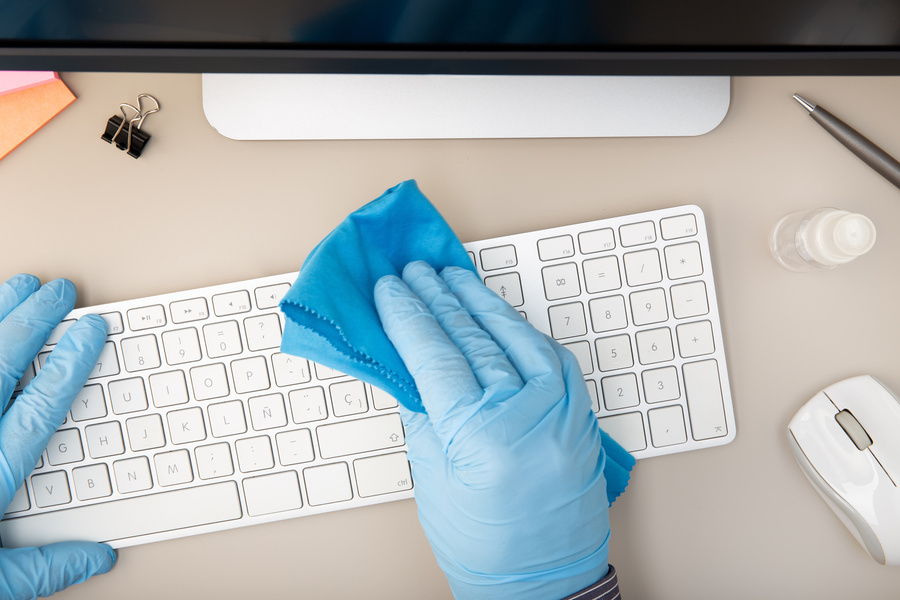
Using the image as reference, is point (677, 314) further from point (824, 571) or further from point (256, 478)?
point (256, 478)

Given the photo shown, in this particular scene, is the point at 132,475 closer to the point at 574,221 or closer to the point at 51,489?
the point at 51,489

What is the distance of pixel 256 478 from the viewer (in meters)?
0.56

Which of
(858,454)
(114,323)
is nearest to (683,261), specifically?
(858,454)

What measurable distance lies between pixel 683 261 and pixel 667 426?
166 millimetres

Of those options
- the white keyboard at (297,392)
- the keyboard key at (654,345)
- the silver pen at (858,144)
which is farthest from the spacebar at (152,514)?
the silver pen at (858,144)

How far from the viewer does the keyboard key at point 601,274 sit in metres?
0.56

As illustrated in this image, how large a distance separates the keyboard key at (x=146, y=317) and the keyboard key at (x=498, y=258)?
0.32 meters

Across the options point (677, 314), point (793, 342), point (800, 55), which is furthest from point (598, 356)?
point (800, 55)

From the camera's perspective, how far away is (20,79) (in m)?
0.55

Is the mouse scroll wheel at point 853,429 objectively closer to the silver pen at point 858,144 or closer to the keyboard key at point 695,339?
the keyboard key at point 695,339

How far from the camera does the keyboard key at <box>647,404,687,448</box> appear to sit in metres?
0.56

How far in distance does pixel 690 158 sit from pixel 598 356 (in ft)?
0.75

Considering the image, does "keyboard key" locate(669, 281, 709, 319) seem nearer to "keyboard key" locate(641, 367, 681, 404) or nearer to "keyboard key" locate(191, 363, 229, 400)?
"keyboard key" locate(641, 367, 681, 404)

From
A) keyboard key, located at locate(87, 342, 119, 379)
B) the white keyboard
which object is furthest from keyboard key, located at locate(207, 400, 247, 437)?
keyboard key, located at locate(87, 342, 119, 379)
